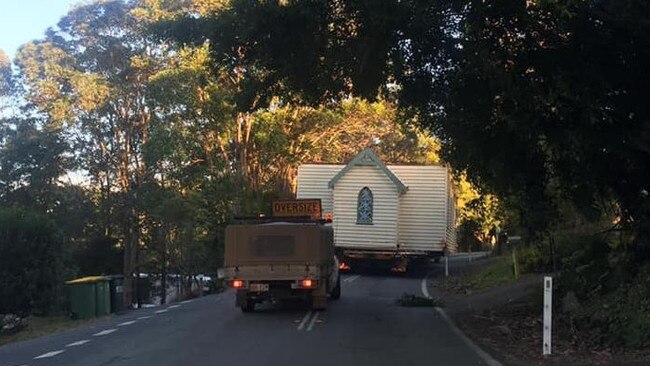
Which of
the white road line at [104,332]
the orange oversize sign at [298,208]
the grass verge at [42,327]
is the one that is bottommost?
the grass verge at [42,327]

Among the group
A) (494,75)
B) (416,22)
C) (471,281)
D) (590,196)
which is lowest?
(471,281)

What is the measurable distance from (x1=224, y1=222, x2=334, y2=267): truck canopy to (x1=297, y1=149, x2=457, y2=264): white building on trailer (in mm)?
14066

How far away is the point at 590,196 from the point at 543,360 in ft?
15.9

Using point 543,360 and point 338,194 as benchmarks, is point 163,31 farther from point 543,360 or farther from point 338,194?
point 338,194

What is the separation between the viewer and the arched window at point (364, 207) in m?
31.2

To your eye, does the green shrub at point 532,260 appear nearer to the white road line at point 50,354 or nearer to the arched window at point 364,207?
the arched window at point 364,207

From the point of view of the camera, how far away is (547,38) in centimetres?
1149

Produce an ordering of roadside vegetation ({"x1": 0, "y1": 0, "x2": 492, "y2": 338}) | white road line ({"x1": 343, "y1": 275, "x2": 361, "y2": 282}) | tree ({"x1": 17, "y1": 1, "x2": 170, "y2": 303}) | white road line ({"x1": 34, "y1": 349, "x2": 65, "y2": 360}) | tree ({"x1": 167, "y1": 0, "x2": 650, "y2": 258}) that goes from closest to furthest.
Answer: tree ({"x1": 167, "y1": 0, "x2": 650, "y2": 258}), white road line ({"x1": 34, "y1": 349, "x2": 65, "y2": 360}), white road line ({"x1": 343, "y1": 275, "x2": 361, "y2": 282}), roadside vegetation ({"x1": 0, "y1": 0, "x2": 492, "y2": 338}), tree ({"x1": 17, "y1": 1, "x2": 170, "y2": 303})

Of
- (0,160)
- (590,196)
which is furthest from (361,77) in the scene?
(0,160)

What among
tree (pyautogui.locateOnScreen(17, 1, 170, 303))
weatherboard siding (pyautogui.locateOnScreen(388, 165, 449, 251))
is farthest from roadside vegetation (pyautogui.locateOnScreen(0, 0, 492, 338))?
weatherboard siding (pyautogui.locateOnScreen(388, 165, 449, 251))

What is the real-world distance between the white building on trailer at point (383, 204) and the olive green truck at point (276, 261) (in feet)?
45.4

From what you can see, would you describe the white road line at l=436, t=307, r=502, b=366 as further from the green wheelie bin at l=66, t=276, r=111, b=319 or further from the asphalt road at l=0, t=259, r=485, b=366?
the green wheelie bin at l=66, t=276, r=111, b=319

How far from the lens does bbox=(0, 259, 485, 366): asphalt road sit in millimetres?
10680

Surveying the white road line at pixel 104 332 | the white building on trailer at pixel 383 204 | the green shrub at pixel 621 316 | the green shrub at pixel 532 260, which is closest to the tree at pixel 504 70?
the green shrub at pixel 621 316
